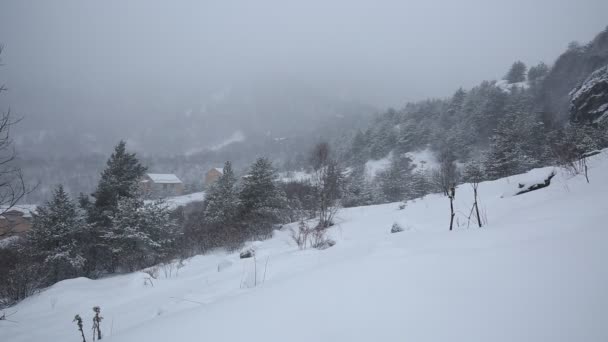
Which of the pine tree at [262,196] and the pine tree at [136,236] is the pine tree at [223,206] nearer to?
the pine tree at [262,196]

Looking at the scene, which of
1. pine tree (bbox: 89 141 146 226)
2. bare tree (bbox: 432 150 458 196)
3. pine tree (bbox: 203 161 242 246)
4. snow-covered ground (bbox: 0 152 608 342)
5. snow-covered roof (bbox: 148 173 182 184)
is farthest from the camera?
snow-covered roof (bbox: 148 173 182 184)

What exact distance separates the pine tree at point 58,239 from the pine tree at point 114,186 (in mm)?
1344

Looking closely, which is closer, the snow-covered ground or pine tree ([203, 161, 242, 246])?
the snow-covered ground

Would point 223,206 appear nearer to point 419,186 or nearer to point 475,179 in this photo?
point 475,179

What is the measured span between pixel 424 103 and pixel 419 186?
126 feet

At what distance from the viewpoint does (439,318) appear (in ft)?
3.84

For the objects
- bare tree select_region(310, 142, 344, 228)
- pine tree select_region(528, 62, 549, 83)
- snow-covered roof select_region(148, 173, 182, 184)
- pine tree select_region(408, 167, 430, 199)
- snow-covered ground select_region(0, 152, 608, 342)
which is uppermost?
pine tree select_region(528, 62, 549, 83)

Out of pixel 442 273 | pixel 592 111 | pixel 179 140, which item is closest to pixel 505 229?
pixel 442 273

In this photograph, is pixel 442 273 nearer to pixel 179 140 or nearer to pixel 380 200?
pixel 380 200

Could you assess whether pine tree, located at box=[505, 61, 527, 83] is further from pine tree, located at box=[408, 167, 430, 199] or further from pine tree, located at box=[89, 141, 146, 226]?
pine tree, located at box=[89, 141, 146, 226]

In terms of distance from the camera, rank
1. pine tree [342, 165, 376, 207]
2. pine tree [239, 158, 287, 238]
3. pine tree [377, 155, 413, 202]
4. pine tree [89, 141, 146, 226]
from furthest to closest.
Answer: pine tree [377, 155, 413, 202] < pine tree [342, 165, 376, 207] < pine tree [239, 158, 287, 238] < pine tree [89, 141, 146, 226]

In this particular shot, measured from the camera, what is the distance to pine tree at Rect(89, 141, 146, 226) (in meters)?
13.5

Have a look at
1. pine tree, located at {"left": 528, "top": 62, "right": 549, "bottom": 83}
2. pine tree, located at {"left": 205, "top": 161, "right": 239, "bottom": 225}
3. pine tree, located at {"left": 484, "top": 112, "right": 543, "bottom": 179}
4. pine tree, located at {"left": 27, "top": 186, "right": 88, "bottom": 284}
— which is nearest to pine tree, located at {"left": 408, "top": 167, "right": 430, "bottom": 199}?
pine tree, located at {"left": 484, "top": 112, "right": 543, "bottom": 179}

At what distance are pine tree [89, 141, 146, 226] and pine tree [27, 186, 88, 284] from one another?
1.34 metres
